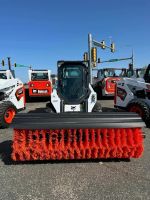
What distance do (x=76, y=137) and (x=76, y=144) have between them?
0.41 ft

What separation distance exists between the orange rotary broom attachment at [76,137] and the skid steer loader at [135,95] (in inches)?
122

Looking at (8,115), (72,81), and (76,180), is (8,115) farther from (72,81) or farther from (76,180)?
(76,180)

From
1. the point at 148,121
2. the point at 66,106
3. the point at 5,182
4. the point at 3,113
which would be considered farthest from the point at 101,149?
the point at 3,113

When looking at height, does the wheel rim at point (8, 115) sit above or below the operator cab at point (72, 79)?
below

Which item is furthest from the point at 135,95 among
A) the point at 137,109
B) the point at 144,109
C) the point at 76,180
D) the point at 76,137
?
the point at 76,180

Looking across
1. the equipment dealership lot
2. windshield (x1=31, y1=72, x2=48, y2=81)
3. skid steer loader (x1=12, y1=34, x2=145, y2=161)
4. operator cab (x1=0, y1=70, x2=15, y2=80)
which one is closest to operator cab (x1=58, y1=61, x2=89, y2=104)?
skid steer loader (x1=12, y1=34, x2=145, y2=161)

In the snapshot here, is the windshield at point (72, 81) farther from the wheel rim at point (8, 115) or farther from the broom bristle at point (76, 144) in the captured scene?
the broom bristle at point (76, 144)

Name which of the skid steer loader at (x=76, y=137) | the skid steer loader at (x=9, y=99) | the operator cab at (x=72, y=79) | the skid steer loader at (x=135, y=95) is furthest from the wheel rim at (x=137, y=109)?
the skid steer loader at (x=9, y=99)

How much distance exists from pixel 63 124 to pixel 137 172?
59.8 inches

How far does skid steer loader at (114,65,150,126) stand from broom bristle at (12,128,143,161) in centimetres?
309

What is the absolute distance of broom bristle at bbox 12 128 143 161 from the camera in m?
4.48

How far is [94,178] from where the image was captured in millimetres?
4094

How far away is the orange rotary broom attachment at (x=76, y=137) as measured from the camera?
446cm

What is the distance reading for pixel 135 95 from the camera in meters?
8.59
